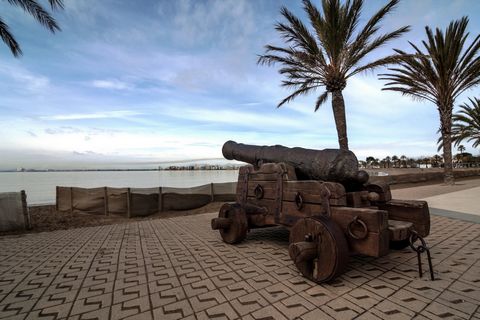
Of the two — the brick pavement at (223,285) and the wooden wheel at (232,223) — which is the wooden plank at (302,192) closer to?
the wooden wheel at (232,223)

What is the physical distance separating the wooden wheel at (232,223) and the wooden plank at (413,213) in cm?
190

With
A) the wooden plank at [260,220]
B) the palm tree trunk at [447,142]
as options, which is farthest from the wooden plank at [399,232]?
the palm tree trunk at [447,142]

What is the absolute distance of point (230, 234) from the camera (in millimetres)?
4137

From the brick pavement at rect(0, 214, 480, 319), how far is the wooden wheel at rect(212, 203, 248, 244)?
6.1 inches

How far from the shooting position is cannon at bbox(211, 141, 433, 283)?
97.5 inches

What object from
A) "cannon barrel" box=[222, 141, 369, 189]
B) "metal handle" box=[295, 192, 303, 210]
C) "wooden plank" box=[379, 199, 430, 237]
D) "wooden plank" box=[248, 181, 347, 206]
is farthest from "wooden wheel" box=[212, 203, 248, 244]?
"wooden plank" box=[379, 199, 430, 237]

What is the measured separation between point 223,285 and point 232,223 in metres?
1.50

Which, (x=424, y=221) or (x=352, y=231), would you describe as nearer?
(x=352, y=231)

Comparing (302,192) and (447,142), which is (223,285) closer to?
(302,192)

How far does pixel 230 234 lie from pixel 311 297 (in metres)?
1.96

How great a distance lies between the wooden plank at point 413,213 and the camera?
3223 mm

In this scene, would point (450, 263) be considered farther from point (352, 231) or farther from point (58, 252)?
point (58, 252)

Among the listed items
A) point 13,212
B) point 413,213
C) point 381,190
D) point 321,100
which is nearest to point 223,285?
point 381,190

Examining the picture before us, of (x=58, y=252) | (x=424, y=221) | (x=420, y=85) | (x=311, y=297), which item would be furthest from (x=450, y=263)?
(x=420, y=85)
